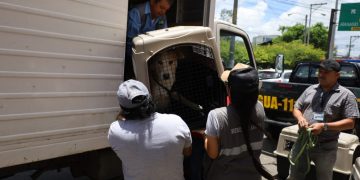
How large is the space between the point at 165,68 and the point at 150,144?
1165mm

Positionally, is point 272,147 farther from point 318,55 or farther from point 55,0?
point 318,55

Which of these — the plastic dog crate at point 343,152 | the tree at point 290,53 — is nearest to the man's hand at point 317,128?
the plastic dog crate at point 343,152

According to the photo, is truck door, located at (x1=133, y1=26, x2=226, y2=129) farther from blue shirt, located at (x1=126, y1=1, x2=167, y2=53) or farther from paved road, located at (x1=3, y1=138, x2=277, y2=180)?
paved road, located at (x1=3, y1=138, x2=277, y2=180)

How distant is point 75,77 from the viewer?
2.75 m

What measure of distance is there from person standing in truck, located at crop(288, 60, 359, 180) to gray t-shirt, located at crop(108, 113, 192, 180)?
1.68 metres

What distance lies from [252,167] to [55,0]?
1826mm

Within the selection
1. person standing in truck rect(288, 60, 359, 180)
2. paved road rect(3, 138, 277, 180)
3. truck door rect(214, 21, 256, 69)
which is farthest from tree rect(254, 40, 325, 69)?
person standing in truck rect(288, 60, 359, 180)

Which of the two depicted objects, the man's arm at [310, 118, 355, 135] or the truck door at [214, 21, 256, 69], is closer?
the man's arm at [310, 118, 355, 135]

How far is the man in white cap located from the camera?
81.7 inches

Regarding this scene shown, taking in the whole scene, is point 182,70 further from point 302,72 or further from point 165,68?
point 302,72

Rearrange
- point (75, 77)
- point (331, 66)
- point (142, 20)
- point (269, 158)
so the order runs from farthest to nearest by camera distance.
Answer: point (269, 158), point (142, 20), point (331, 66), point (75, 77)

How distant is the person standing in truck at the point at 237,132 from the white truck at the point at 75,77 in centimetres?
83

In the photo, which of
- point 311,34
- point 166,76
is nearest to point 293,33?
point 311,34

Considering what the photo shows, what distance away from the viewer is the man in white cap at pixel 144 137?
2076 mm
